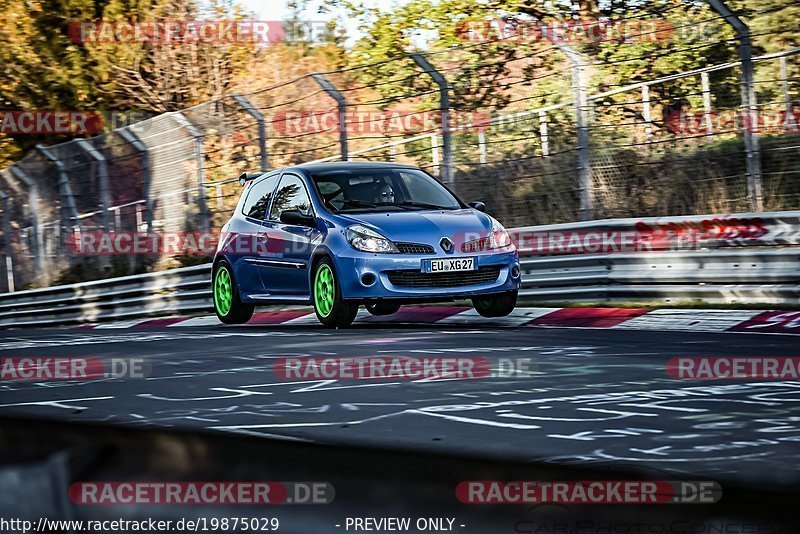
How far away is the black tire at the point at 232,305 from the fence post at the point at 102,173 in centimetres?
757

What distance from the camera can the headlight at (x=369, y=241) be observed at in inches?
413

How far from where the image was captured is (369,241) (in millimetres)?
10555

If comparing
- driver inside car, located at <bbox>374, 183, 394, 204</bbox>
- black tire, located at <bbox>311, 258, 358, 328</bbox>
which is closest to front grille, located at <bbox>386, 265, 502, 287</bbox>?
black tire, located at <bbox>311, 258, 358, 328</bbox>

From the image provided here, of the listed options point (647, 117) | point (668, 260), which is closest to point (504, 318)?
point (668, 260)

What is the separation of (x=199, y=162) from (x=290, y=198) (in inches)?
254

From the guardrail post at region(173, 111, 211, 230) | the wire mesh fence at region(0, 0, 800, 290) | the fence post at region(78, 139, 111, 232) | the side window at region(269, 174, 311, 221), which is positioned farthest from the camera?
the fence post at region(78, 139, 111, 232)

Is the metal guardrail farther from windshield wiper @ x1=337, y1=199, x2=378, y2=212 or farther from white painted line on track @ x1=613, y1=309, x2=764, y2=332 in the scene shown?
windshield wiper @ x1=337, y1=199, x2=378, y2=212

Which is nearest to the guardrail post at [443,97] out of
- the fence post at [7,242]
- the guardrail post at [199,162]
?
the guardrail post at [199,162]

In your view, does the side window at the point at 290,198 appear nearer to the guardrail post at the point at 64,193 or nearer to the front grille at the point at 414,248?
the front grille at the point at 414,248

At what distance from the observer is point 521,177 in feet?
48.3

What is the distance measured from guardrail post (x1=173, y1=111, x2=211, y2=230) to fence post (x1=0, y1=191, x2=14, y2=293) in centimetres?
686

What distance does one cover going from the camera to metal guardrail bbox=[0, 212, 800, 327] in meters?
10.6

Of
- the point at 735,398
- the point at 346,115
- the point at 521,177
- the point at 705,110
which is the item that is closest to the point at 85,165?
the point at 346,115

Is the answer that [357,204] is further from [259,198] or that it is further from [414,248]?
[259,198]
